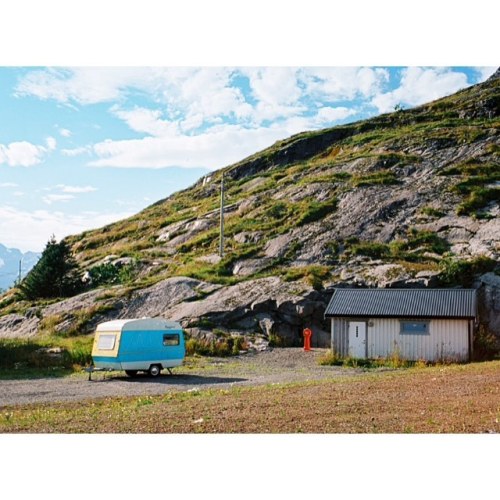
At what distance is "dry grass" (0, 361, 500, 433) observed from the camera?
9914 mm

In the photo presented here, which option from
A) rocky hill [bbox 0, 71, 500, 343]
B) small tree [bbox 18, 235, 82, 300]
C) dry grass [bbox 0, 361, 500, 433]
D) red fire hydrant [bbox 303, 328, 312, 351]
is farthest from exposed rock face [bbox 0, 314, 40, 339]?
dry grass [bbox 0, 361, 500, 433]

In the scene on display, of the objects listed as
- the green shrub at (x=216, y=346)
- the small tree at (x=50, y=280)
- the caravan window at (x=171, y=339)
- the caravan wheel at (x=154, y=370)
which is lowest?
the caravan wheel at (x=154, y=370)

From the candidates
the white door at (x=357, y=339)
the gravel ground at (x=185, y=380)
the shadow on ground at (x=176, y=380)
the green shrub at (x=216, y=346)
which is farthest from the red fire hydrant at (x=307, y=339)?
the shadow on ground at (x=176, y=380)

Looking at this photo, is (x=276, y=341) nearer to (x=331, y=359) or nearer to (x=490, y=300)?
(x=331, y=359)

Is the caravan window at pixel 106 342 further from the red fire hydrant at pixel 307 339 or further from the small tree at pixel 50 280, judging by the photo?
the small tree at pixel 50 280

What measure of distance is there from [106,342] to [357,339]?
8.72 meters

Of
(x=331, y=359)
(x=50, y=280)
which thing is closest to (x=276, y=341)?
(x=331, y=359)

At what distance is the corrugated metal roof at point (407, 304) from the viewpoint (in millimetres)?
21266

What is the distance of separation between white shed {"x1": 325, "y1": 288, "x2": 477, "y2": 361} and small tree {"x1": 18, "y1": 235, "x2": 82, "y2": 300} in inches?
615

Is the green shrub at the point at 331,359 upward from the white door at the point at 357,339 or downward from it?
downward

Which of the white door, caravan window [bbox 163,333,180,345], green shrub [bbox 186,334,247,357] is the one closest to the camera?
caravan window [bbox 163,333,180,345]

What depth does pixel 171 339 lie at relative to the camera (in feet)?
64.9

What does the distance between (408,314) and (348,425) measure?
12.1 metres

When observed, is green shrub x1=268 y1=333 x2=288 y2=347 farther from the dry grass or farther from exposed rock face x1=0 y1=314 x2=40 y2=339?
the dry grass
